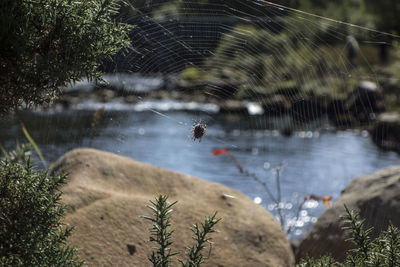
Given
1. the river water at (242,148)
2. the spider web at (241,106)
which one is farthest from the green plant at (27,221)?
the river water at (242,148)

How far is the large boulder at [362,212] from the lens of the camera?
114 inches

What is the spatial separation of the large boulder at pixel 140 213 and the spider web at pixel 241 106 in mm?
330

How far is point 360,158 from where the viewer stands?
8500mm

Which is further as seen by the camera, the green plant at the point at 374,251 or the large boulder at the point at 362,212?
the large boulder at the point at 362,212

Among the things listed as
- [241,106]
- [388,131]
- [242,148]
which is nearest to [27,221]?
[242,148]

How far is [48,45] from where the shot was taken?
4.99 ft

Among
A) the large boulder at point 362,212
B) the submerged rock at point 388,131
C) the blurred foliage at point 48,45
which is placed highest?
the blurred foliage at point 48,45

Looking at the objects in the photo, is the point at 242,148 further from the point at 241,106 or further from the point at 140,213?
the point at 140,213

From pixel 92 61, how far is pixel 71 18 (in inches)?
6.7

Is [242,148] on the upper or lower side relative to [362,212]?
upper

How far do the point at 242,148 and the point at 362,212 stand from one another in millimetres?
6625

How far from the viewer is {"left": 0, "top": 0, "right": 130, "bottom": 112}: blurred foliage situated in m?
1.42

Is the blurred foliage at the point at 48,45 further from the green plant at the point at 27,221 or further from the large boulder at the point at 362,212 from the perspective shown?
the large boulder at the point at 362,212

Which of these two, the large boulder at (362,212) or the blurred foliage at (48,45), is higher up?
the blurred foliage at (48,45)
